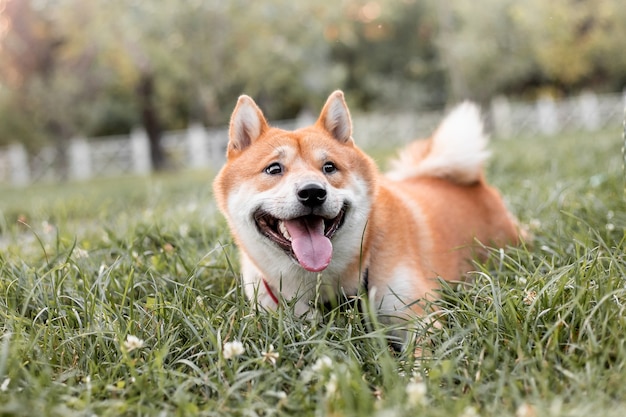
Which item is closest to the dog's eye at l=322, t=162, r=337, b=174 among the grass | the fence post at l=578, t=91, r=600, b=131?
the grass

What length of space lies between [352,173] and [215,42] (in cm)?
1001

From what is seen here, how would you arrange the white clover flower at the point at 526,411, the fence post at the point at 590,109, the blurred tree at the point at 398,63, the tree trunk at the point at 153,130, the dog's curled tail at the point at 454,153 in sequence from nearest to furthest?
the white clover flower at the point at 526,411 → the dog's curled tail at the point at 454,153 → the tree trunk at the point at 153,130 → the fence post at the point at 590,109 → the blurred tree at the point at 398,63

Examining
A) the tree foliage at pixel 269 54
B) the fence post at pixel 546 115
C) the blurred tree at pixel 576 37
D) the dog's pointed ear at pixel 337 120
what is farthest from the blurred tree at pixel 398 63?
the dog's pointed ear at pixel 337 120

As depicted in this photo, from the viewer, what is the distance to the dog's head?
2477 mm

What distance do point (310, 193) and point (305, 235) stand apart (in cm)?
20

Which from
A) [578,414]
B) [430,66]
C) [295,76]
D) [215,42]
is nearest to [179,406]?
[578,414]

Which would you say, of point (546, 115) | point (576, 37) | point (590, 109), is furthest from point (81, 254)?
point (590, 109)

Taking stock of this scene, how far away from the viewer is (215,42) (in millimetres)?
12055

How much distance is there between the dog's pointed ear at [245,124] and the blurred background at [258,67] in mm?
8855

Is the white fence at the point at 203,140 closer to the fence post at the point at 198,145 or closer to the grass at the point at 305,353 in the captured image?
the fence post at the point at 198,145

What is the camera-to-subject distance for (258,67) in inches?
528

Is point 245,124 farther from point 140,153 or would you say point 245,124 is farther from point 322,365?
point 140,153

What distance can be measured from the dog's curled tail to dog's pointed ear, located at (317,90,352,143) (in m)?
0.98

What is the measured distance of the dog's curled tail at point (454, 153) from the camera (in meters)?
3.76
